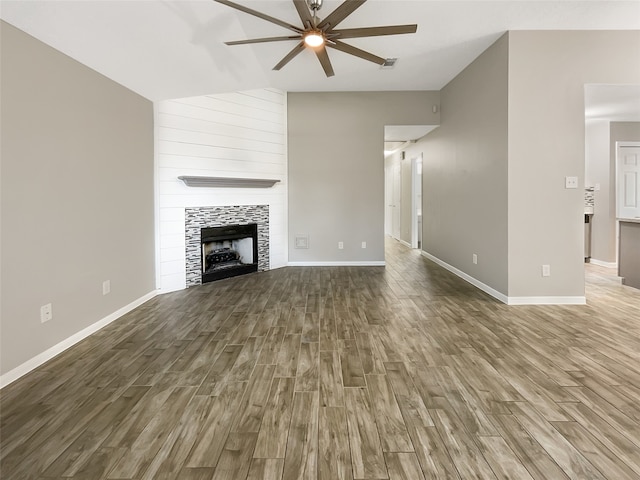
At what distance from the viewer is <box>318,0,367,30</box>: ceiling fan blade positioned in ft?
8.09

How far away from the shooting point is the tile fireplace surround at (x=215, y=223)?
4729 mm

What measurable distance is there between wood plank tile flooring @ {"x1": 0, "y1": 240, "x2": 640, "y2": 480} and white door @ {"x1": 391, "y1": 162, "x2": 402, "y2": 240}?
6.52 metres

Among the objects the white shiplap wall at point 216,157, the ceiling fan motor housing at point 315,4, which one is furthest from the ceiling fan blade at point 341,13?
the white shiplap wall at point 216,157

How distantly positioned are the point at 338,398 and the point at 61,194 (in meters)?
2.59

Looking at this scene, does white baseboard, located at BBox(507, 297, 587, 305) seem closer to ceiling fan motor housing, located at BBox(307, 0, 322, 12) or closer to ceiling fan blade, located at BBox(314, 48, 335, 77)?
ceiling fan blade, located at BBox(314, 48, 335, 77)

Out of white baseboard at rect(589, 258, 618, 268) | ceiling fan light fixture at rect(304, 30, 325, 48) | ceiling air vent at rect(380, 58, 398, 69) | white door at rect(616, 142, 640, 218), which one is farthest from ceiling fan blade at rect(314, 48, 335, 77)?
white baseboard at rect(589, 258, 618, 268)

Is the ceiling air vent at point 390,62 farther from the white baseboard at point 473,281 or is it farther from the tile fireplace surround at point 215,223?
the white baseboard at point 473,281

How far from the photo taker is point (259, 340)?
9.43 ft

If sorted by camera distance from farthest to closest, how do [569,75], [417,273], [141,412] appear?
1. [417,273]
2. [569,75]
3. [141,412]

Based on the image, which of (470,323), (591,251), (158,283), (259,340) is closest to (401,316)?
(470,323)

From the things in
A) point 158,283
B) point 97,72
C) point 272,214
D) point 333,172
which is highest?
point 97,72

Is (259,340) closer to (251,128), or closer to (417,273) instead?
(417,273)

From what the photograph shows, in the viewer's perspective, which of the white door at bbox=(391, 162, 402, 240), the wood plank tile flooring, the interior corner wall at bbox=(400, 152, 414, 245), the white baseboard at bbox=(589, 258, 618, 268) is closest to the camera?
the wood plank tile flooring

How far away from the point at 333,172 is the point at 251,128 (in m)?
1.60
